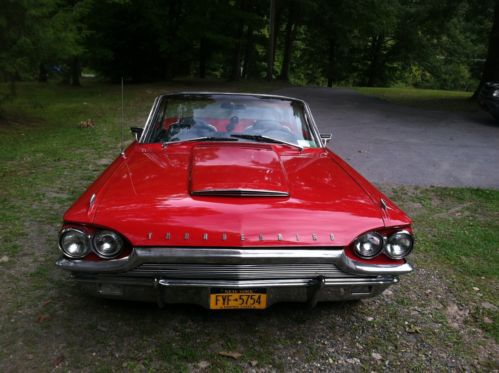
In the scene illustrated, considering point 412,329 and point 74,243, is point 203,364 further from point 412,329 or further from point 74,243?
point 412,329

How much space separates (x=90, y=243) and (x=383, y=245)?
1722 millimetres

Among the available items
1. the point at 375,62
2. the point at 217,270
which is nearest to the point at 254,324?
the point at 217,270

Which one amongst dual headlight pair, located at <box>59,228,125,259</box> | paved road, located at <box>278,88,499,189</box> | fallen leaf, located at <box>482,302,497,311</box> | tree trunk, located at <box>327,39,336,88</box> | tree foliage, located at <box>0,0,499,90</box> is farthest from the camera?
tree trunk, located at <box>327,39,336,88</box>

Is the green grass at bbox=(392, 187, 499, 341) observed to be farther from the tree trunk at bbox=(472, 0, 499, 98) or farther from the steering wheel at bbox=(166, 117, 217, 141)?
the tree trunk at bbox=(472, 0, 499, 98)

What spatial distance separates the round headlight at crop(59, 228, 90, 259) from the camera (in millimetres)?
2670

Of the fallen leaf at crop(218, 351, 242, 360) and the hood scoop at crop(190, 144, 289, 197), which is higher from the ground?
the hood scoop at crop(190, 144, 289, 197)

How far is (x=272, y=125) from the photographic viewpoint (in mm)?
4309

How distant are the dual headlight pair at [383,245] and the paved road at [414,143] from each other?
425 cm

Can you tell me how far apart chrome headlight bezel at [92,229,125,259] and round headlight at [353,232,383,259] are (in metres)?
1.36

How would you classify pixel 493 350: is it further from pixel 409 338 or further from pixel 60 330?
pixel 60 330

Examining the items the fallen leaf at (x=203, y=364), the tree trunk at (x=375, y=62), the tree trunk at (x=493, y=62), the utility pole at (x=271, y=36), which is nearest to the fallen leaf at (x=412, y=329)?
the fallen leaf at (x=203, y=364)

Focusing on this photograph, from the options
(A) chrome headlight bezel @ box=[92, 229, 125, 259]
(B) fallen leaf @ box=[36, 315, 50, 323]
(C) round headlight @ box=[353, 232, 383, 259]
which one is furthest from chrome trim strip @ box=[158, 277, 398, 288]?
(B) fallen leaf @ box=[36, 315, 50, 323]

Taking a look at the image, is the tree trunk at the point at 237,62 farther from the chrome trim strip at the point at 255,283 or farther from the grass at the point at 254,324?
the chrome trim strip at the point at 255,283

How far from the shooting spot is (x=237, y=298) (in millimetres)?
2684
